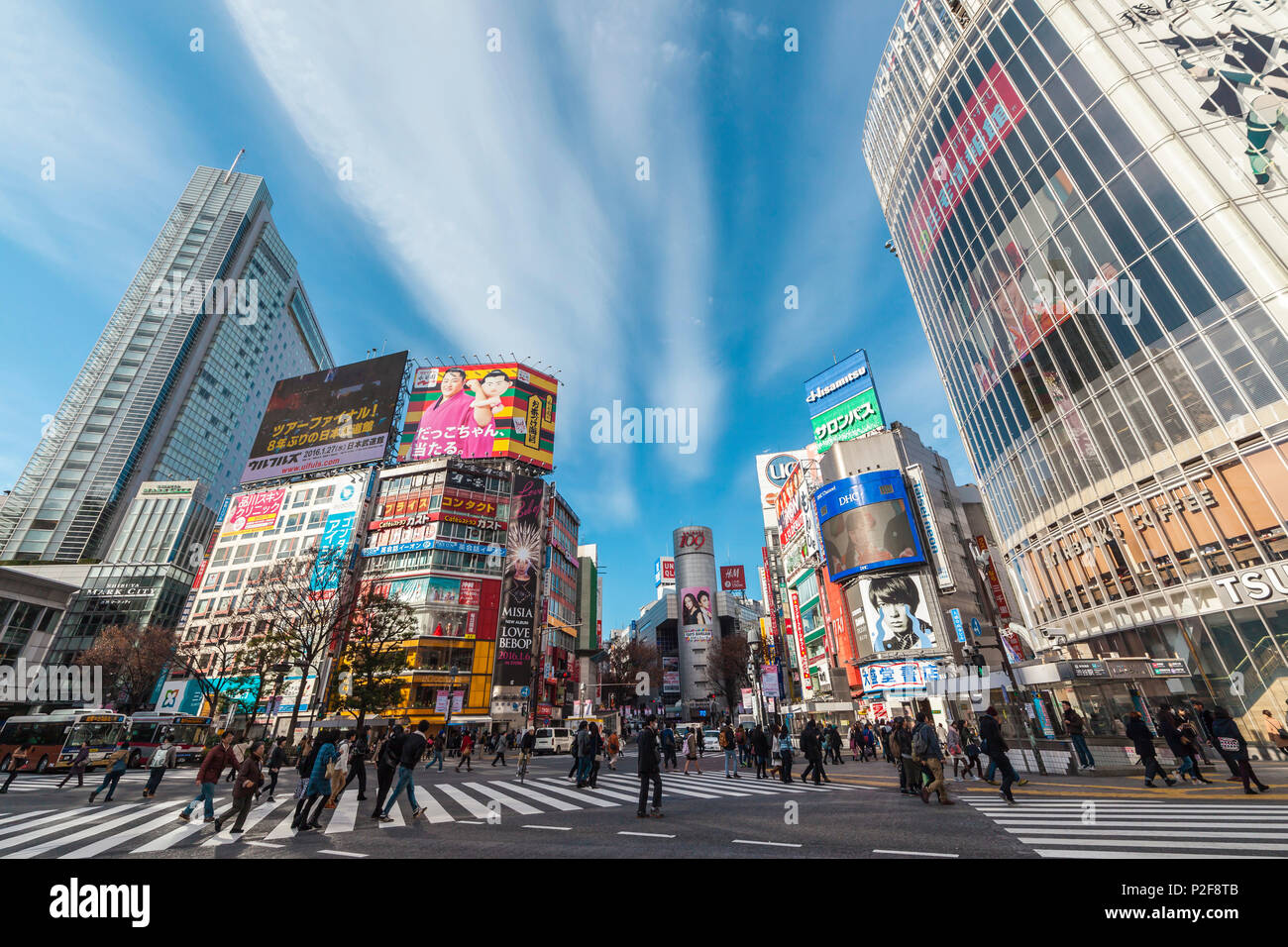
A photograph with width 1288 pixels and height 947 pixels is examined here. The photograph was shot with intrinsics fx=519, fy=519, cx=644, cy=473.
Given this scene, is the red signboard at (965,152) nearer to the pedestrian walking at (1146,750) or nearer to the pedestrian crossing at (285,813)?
the pedestrian walking at (1146,750)

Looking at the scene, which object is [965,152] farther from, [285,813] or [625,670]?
[625,670]

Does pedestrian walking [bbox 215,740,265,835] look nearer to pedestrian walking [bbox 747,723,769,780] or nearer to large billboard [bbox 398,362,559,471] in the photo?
pedestrian walking [bbox 747,723,769,780]

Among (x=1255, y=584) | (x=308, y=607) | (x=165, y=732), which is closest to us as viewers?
(x=1255, y=584)

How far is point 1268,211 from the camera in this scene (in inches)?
849

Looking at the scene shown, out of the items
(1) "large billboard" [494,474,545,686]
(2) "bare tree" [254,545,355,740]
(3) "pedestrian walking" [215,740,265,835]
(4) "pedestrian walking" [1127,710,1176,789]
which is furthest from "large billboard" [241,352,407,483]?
(4) "pedestrian walking" [1127,710,1176,789]

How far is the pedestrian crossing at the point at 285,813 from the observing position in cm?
898

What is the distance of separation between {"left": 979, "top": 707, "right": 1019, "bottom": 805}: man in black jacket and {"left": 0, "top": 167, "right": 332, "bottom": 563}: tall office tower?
101m

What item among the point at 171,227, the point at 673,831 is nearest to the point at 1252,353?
the point at 673,831

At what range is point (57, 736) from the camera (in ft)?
87.4

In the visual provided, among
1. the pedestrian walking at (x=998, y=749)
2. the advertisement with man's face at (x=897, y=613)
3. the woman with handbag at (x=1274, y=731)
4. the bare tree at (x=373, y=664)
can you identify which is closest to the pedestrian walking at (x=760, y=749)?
the pedestrian walking at (x=998, y=749)

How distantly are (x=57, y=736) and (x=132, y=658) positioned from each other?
3052cm

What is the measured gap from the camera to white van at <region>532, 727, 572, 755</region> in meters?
42.1

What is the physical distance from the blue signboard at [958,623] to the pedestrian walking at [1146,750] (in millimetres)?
35303

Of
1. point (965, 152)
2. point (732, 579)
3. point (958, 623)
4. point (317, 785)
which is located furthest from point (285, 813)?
point (732, 579)
